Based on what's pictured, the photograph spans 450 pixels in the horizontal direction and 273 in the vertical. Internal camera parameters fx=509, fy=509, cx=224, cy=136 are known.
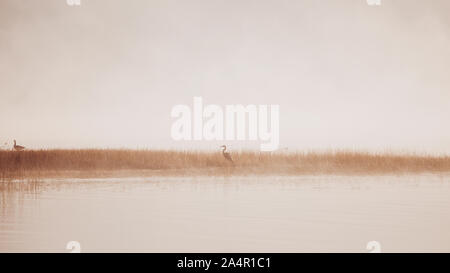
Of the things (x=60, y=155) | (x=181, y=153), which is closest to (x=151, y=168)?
(x=181, y=153)

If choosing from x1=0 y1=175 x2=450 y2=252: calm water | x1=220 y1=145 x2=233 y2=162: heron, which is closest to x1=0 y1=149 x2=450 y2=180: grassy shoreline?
x1=220 y1=145 x2=233 y2=162: heron

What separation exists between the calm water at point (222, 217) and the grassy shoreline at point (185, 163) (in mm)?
662

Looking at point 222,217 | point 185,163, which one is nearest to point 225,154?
point 185,163

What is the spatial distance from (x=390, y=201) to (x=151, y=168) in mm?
3447

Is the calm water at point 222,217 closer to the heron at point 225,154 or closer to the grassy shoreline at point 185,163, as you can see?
the heron at point 225,154

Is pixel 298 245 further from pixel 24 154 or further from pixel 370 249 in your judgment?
pixel 24 154

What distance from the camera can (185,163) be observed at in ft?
24.6

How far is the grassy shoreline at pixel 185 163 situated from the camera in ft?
23.8

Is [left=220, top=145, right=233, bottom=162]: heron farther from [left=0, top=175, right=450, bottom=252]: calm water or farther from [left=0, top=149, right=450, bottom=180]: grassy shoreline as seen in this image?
[left=0, top=175, right=450, bottom=252]: calm water

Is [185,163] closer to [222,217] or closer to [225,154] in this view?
[225,154]

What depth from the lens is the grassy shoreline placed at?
7254 mm

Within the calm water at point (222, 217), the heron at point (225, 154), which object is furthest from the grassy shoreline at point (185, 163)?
the calm water at point (222, 217)
